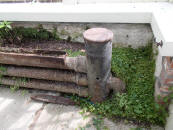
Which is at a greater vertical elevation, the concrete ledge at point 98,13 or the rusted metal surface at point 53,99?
the concrete ledge at point 98,13

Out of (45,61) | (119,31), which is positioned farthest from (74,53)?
(119,31)

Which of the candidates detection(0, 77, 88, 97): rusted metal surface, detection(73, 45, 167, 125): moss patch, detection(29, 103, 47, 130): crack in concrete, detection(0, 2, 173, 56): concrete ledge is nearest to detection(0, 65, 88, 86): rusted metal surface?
detection(0, 77, 88, 97): rusted metal surface

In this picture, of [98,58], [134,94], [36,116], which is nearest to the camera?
[98,58]

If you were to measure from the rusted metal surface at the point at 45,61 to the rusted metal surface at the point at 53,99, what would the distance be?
0.64 metres

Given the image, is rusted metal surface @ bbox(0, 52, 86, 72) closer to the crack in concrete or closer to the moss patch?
the moss patch

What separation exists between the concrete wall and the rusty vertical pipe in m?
0.64

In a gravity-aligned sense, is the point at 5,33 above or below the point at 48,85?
above

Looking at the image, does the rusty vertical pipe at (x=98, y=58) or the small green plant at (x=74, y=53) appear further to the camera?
the small green plant at (x=74, y=53)

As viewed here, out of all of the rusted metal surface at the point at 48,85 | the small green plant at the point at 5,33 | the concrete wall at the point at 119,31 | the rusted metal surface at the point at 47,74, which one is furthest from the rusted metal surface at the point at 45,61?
the concrete wall at the point at 119,31

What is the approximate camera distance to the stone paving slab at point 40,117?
2.81 meters

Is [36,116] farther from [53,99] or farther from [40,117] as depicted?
[53,99]

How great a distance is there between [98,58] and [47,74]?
1.14 meters

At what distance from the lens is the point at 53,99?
3205mm

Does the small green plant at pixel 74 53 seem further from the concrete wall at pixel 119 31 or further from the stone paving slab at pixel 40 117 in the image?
the stone paving slab at pixel 40 117
